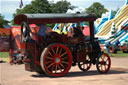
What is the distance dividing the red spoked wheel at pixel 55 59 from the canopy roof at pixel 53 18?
3.46 ft

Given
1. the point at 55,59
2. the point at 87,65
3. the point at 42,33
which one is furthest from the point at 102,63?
the point at 42,33

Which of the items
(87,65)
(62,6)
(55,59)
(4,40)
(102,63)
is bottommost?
(87,65)

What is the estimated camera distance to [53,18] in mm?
11914

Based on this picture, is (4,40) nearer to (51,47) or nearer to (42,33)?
(42,33)

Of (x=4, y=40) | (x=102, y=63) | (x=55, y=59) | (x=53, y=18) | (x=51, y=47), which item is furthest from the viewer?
(x=4, y=40)

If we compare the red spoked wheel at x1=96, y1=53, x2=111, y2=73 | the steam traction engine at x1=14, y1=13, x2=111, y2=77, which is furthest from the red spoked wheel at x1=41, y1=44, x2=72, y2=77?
the red spoked wheel at x1=96, y1=53, x2=111, y2=73

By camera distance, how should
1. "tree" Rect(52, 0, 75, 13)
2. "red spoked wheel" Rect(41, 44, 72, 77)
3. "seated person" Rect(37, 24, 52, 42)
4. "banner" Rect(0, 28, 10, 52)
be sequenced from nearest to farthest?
1. "red spoked wheel" Rect(41, 44, 72, 77)
2. "seated person" Rect(37, 24, 52, 42)
3. "banner" Rect(0, 28, 10, 52)
4. "tree" Rect(52, 0, 75, 13)

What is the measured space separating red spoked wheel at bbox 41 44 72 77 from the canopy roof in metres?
1.05

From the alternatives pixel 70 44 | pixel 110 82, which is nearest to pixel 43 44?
pixel 70 44

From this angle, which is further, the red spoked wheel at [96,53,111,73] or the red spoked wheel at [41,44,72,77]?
the red spoked wheel at [96,53,111,73]

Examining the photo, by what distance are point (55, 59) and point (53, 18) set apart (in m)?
1.66

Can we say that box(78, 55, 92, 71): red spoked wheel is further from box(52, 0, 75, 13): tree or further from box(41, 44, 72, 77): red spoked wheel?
box(52, 0, 75, 13): tree

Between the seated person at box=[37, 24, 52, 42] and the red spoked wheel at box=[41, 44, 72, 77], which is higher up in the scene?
the seated person at box=[37, 24, 52, 42]

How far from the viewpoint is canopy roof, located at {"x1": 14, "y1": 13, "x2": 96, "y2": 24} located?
37.8 ft
